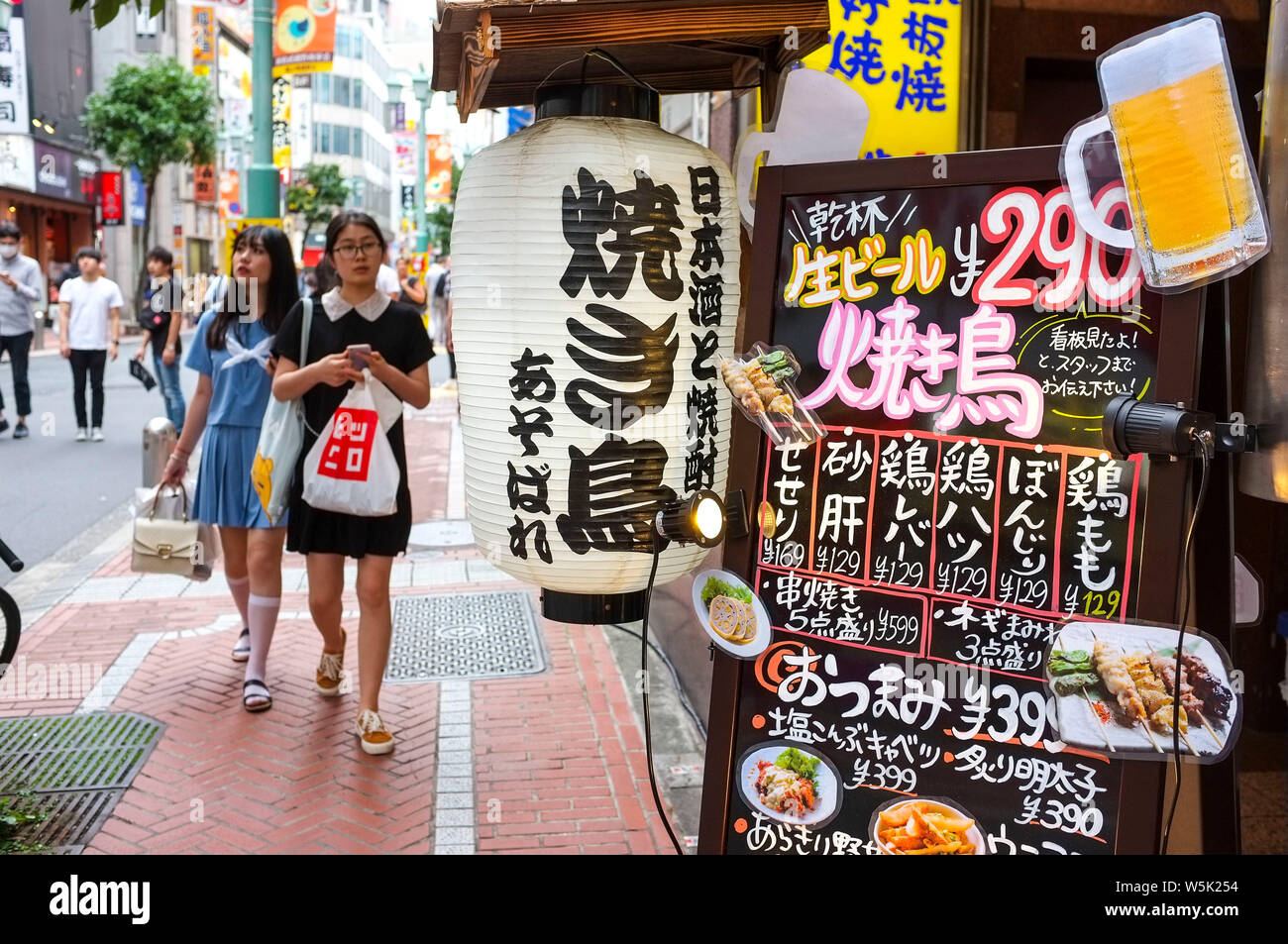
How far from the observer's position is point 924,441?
2.52 metres

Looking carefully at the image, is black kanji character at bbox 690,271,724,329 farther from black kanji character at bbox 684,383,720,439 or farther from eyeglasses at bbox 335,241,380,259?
eyeglasses at bbox 335,241,380,259

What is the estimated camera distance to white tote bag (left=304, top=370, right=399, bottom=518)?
4.65 m

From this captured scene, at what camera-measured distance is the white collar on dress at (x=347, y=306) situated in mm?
4770

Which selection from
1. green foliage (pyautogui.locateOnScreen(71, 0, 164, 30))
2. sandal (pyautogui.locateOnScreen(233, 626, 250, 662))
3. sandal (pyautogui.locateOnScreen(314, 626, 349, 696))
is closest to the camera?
green foliage (pyautogui.locateOnScreen(71, 0, 164, 30))

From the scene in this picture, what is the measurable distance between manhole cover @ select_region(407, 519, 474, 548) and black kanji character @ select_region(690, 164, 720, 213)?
619cm

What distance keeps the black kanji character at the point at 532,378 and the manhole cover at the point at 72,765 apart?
2.73 metres

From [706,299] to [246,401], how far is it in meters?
3.44

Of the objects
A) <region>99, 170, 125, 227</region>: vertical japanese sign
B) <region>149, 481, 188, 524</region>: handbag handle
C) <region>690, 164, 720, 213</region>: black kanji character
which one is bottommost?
<region>149, 481, 188, 524</region>: handbag handle

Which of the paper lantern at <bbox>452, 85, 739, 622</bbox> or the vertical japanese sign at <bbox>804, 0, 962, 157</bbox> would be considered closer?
the paper lantern at <bbox>452, 85, 739, 622</bbox>

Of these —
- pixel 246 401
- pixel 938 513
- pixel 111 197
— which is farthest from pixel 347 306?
pixel 111 197

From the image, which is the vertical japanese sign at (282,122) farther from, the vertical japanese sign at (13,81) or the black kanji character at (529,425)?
the black kanji character at (529,425)

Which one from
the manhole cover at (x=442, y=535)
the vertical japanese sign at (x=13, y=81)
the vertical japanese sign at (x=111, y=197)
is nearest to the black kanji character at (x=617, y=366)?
the manhole cover at (x=442, y=535)

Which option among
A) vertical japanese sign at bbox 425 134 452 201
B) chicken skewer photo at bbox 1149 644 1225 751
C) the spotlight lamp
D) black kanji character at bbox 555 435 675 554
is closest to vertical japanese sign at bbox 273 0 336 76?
black kanji character at bbox 555 435 675 554
